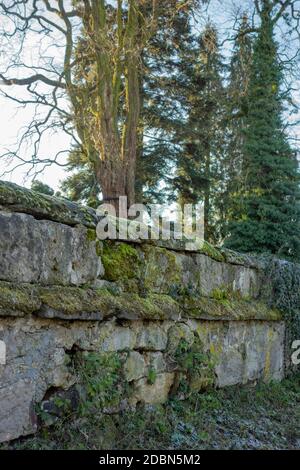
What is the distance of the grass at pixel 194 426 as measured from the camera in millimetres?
3078

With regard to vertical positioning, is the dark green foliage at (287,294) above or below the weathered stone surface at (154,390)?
above

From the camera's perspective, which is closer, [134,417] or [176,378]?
[134,417]

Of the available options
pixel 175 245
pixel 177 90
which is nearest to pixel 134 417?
pixel 175 245

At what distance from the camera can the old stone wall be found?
9.65 feet

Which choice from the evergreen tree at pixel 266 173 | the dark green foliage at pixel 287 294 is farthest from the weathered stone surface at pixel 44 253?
the evergreen tree at pixel 266 173

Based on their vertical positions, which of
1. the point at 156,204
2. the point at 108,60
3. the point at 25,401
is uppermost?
the point at 108,60

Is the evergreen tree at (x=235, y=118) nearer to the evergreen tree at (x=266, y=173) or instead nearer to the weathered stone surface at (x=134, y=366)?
the evergreen tree at (x=266, y=173)

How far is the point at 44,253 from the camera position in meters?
3.19

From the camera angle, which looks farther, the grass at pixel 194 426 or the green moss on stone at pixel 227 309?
the green moss on stone at pixel 227 309

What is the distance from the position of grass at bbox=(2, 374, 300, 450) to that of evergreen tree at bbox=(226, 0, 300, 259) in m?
4.37

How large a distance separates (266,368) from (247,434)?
198cm

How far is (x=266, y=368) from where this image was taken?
5.97 meters
